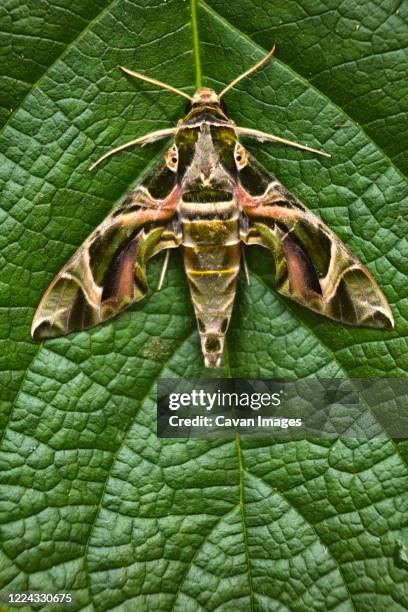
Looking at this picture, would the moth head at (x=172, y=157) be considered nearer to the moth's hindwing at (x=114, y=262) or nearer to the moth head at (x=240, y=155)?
the moth's hindwing at (x=114, y=262)

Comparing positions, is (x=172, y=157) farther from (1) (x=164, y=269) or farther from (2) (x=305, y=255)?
(2) (x=305, y=255)

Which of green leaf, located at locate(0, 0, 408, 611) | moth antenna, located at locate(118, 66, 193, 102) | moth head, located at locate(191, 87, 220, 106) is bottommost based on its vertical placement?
green leaf, located at locate(0, 0, 408, 611)

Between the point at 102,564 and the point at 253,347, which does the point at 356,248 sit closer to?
the point at 253,347

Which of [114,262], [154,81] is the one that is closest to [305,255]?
[114,262]

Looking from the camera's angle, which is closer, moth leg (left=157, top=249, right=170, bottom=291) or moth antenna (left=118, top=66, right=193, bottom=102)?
moth antenna (left=118, top=66, right=193, bottom=102)

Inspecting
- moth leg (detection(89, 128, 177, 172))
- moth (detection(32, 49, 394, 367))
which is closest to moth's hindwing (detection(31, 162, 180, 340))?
moth (detection(32, 49, 394, 367))

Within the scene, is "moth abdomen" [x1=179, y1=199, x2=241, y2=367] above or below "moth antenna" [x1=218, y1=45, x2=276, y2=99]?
below

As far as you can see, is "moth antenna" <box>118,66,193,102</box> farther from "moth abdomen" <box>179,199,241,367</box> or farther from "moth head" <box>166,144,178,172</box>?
"moth abdomen" <box>179,199,241,367</box>
